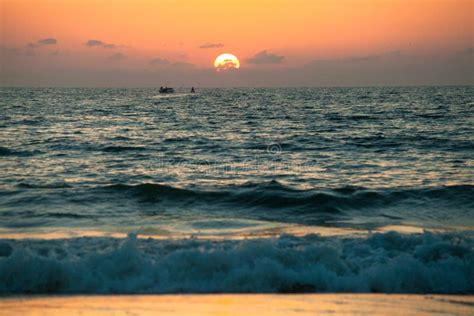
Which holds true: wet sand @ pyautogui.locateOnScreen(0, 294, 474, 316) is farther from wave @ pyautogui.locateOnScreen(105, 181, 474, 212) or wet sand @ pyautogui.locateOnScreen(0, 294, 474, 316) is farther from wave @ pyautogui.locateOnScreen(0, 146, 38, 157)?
wave @ pyautogui.locateOnScreen(0, 146, 38, 157)

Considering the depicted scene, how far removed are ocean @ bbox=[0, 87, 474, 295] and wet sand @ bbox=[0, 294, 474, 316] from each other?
419 mm

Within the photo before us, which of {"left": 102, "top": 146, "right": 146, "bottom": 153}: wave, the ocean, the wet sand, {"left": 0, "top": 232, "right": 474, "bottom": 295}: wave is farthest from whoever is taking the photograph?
{"left": 102, "top": 146, "right": 146, "bottom": 153}: wave

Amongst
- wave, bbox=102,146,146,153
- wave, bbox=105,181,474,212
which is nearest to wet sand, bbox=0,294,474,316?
wave, bbox=105,181,474,212

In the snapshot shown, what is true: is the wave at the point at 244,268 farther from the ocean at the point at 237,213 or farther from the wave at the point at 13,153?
the wave at the point at 13,153

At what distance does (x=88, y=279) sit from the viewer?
847cm

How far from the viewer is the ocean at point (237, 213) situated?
28.1 feet

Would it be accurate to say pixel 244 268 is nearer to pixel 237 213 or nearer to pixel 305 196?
pixel 237 213

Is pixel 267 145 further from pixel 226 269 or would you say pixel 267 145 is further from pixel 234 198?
pixel 226 269

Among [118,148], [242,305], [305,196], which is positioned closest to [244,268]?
[242,305]

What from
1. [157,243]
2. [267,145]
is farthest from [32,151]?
[157,243]

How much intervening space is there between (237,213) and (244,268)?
16.8 ft

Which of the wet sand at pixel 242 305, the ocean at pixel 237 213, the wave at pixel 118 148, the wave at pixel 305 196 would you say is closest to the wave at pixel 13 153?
the ocean at pixel 237 213

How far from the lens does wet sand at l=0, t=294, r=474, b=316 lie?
6938 mm

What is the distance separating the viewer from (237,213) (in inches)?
545
